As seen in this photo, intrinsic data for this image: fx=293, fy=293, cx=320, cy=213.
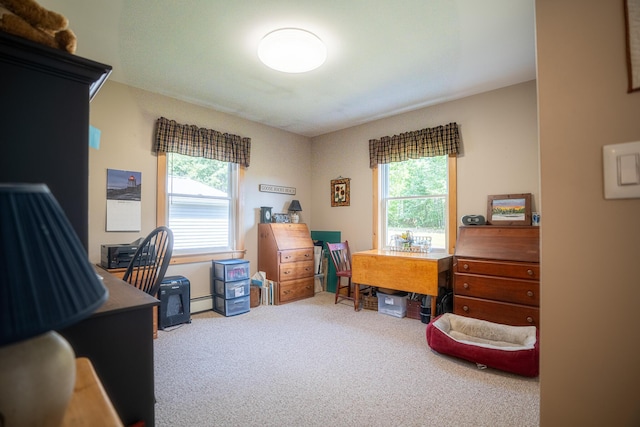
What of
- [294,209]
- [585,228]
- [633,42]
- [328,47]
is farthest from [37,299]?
[294,209]

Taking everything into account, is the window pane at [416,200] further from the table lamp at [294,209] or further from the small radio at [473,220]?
the table lamp at [294,209]

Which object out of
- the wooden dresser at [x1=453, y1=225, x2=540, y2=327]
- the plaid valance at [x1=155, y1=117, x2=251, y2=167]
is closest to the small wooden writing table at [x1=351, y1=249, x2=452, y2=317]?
the wooden dresser at [x1=453, y1=225, x2=540, y2=327]

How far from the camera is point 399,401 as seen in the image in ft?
6.10

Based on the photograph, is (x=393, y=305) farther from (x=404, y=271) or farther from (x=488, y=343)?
(x=488, y=343)

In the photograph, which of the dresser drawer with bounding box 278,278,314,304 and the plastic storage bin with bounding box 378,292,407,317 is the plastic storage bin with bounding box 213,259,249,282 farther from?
the plastic storage bin with bounding box 378,292,407,317

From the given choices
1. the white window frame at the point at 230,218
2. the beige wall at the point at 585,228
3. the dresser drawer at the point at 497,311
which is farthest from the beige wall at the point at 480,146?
the beige wall at the point at 585,228

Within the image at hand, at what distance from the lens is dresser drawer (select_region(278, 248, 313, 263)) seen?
406cm

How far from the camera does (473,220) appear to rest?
10.7ft

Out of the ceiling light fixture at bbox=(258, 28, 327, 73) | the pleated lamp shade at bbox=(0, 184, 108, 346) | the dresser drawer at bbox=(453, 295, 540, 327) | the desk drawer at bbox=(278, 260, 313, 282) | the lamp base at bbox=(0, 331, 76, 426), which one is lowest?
the dresser drawer at bbox=(453, 295, 540, 327)

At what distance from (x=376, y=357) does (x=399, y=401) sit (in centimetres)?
59

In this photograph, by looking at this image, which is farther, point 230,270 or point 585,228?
point 230,270

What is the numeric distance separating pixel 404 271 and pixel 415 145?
5.32 feet

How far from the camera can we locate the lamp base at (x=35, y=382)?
389mm

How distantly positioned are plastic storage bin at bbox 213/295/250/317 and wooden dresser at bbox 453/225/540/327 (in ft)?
7.96
